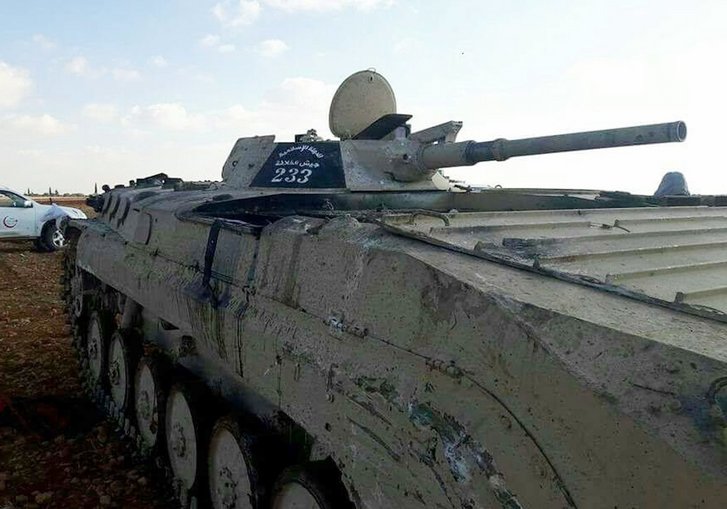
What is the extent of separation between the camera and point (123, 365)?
18.9ft

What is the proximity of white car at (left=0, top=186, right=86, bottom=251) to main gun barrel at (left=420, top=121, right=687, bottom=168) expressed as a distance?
13666 mm

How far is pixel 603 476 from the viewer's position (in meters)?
1.75

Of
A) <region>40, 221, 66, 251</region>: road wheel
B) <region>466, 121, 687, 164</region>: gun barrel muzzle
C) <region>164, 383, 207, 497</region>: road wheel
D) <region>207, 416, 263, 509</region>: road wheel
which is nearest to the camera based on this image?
<region>207, 416, 263, 509</region>: road wheel

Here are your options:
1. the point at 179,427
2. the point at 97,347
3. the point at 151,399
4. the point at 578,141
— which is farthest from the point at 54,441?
the point at 578,141

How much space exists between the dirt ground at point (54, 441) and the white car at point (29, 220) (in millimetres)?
8354

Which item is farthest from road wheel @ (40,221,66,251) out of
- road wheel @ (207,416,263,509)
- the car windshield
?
road wheel @ (207,416,263,509)

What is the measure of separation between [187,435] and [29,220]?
Result: 14579 millimetres

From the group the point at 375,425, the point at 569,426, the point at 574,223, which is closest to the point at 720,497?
the point at 569,426

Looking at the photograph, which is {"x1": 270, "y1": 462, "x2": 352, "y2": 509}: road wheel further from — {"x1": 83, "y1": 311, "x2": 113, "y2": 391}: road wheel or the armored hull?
{"x1": 83, "y1": 311, "x2": 113, "y2": 391}: road wheel

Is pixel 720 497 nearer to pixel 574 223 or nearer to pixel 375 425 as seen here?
pixel 375 425

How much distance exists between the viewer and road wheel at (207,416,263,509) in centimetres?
349

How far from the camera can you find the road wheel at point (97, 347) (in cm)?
634

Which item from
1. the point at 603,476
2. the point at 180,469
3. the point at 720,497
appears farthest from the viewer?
the point at 180,469

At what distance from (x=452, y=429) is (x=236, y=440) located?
1814 millimetres
